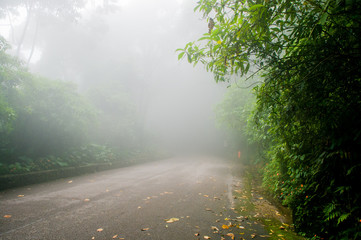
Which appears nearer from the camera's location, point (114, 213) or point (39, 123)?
point (114, 213)

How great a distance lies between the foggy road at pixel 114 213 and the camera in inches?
131

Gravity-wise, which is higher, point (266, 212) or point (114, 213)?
point (114, 213)

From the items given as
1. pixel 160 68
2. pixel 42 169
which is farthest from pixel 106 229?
pixel 160 68

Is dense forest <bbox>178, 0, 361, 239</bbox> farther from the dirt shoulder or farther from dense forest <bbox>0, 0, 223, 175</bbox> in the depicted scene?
dense forest <bbox>0, 0, 223, 175</bbox>

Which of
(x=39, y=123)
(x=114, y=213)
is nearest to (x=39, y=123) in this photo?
(x=39, y=123)

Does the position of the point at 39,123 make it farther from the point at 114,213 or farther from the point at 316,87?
the point at 316,87

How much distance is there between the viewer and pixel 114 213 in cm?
419

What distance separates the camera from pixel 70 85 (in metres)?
11.1

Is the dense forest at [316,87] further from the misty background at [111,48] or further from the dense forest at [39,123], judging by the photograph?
the misty background at [111,48]

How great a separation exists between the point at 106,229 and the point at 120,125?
14533mm

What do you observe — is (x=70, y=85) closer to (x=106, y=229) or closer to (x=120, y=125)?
(x=120, y=125)

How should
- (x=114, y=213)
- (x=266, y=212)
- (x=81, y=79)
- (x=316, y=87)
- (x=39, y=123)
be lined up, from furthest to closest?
1. (x=81, y=79)
2. (x=39, y=123)
3. (x=266, y=212)
4. (x=114, y=213)
5. (x=316, y=87)

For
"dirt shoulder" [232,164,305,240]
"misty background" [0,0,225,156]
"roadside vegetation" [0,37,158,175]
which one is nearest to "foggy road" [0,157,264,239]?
"dirt shoulder" [232,164,305,240]

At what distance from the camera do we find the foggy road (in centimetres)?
333
